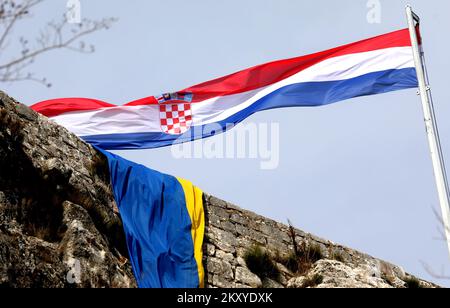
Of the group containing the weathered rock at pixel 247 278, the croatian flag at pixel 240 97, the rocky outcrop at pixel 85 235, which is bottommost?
the weathered rock at pixel 247 278

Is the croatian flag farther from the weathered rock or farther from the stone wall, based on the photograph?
the weathered rock

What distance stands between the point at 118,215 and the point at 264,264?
69.3 inches

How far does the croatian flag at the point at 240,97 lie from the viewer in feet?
32.0

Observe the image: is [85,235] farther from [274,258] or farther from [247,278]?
[274,258]

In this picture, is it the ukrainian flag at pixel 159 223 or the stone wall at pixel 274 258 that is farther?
the stone wall at pixel 274 258

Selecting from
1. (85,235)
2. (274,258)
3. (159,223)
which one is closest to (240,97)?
(274,258)

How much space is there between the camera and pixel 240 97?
10523 mm

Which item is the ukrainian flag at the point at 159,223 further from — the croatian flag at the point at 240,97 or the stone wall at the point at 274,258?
the croatian flag at the point at 240,97

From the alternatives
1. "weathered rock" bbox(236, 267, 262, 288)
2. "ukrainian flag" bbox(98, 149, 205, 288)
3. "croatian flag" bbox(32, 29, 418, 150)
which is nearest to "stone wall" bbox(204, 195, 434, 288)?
"weathered rock" bbox(236, 267, 262, 288)

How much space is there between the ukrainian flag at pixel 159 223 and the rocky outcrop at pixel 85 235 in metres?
0.13

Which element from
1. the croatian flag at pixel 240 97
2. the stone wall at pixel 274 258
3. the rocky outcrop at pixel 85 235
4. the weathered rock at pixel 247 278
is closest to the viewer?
the rocky outcrop at pixel 85 235

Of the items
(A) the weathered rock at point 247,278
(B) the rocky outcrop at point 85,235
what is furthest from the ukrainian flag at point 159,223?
(A) the weathered rock at point 247,278
